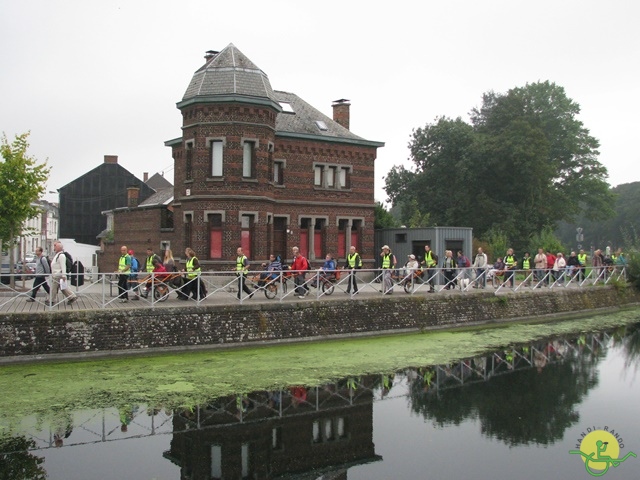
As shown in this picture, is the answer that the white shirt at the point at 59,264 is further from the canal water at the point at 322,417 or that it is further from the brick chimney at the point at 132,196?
the brick chimney at the point at 132,196

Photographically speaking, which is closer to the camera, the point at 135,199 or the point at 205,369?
the point at 205,369

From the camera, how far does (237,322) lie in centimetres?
1711

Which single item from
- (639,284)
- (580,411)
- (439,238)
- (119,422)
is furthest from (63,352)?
(639,284)

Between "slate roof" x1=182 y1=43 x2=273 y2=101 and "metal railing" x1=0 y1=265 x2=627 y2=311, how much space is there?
22.7ft

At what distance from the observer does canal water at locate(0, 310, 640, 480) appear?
31.3ft

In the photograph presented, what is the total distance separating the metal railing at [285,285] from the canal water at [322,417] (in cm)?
223

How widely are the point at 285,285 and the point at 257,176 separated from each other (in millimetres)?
5537

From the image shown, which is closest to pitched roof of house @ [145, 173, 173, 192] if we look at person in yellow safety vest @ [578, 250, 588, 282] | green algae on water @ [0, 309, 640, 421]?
person in yellow safety vest @ [578, 250, 588, 282]

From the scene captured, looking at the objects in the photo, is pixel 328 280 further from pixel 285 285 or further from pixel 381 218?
pixel 381 218

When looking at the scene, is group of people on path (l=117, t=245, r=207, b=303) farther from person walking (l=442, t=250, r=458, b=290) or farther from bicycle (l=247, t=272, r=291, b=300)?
person walking (l=442, t=250, r=458, b=290)

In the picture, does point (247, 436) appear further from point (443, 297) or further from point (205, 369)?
point (443, 297)

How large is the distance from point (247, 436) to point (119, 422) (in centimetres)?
218

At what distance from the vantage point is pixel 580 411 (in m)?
12.6

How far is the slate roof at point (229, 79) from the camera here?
24609 millimetres
